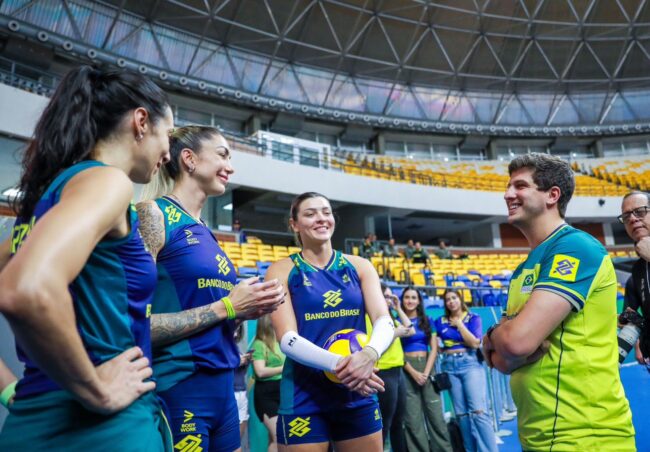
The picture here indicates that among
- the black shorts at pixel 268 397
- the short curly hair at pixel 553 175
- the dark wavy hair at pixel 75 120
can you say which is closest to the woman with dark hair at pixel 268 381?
the black shorts at pixel 268 397

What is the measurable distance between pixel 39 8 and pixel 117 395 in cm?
1973

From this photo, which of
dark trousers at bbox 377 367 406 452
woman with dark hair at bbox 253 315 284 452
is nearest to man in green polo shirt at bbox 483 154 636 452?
dark trousers at bbox 377 367 406 452

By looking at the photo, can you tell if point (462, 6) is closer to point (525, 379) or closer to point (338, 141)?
point (338, 141)

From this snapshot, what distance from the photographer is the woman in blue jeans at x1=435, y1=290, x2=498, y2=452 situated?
454 cm

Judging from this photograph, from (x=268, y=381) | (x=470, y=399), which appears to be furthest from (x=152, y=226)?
(x=470, y=399)

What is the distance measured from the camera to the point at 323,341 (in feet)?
7.86

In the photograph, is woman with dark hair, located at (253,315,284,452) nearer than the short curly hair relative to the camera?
No

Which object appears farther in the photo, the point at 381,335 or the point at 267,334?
the point at 267,334

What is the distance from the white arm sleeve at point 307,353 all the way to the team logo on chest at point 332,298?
0.25 meters

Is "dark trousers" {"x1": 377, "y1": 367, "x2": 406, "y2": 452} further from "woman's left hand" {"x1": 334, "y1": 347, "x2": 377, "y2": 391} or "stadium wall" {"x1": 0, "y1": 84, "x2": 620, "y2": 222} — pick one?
"stadium wall" {"x1": 0, "y1": 84, "x2": 620, "y2": 222}

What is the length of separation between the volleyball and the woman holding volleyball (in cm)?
5

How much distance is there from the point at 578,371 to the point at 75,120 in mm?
1893

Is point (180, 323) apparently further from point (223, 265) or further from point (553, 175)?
point (553, 175)

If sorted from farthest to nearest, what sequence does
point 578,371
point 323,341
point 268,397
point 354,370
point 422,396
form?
1. point 422,396
2. point 268,397
3. point 323,341
4. point 354,370
5. point 578,371
